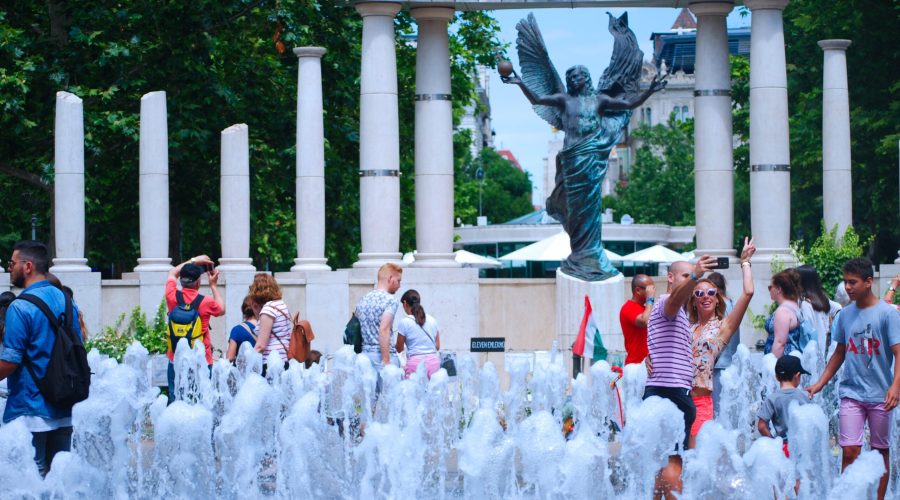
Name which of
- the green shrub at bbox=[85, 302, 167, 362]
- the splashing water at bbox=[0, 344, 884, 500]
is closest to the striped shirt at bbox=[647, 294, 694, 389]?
the splashing water at bbox=[0, 344, 884, 500]

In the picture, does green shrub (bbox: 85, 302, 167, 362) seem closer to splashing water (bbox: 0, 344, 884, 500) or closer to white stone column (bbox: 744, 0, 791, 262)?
splashing water (bbox: 0, 344, 884, 500)

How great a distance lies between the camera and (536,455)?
34.8 feet

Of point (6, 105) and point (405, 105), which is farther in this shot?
point (405, 105)

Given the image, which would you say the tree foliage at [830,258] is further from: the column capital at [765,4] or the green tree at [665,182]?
the green tree at [665,182]

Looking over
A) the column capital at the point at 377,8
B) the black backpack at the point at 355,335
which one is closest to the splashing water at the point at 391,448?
the black backpack at the point at 355,335

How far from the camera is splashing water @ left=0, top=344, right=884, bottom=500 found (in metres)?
10.2

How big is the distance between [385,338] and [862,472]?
6.13 meters

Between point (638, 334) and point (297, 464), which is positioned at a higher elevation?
point (638, 334)

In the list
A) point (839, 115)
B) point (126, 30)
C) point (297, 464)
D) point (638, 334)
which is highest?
point (126, 30)

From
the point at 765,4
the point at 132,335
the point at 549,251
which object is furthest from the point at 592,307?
the point at 549,251

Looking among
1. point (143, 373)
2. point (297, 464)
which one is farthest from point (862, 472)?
point (143, 373)

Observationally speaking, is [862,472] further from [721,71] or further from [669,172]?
[669,172]

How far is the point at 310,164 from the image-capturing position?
81.6 ft

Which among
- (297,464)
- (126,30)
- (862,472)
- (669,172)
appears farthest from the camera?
(669,172)
